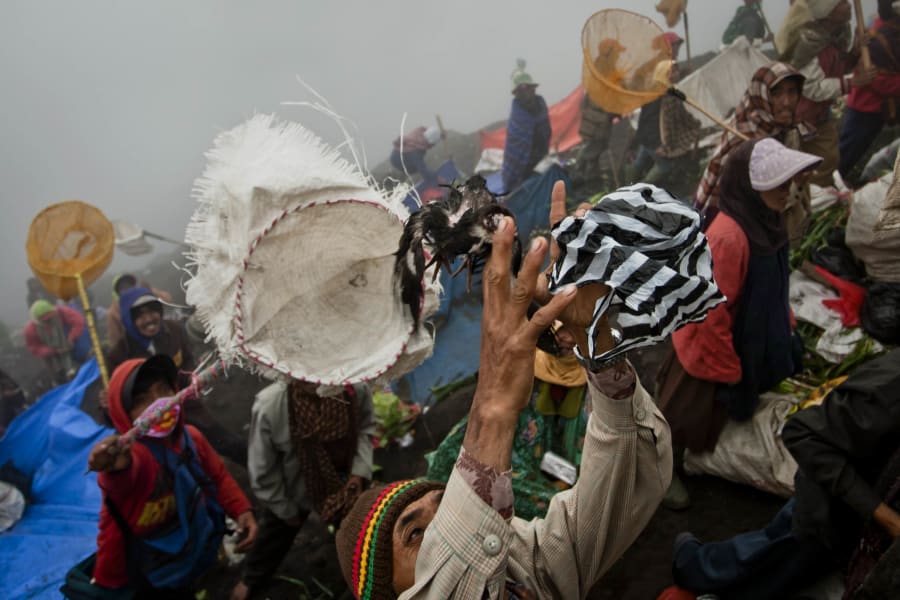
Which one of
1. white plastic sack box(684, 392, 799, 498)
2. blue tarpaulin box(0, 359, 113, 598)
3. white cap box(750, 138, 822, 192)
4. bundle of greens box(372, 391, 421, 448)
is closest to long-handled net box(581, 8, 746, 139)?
white cap box(750, 138, 822, 192)

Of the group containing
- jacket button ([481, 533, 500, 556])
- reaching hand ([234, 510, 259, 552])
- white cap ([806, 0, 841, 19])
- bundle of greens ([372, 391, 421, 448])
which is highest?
white cap ([806, 0, 841, 19])

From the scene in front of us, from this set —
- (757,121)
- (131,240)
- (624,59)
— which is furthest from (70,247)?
(757,121)

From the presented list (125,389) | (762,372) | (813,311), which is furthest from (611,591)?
(125,389)

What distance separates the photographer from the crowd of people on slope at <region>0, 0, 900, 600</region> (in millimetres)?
953

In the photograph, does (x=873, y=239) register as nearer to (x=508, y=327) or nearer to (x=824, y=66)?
(x=824, y=66)

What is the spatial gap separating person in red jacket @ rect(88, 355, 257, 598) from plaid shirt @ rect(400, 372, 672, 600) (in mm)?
2130

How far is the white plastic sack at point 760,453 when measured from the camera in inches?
118

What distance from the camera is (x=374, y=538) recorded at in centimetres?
144

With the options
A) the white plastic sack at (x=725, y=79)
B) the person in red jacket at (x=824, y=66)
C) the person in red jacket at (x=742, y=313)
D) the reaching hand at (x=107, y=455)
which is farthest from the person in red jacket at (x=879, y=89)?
the reaching hand at (x=107, y=455)

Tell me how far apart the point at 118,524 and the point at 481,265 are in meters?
2.68

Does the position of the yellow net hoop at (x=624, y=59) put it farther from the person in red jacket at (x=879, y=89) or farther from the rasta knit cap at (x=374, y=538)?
the rasta knit cap at (x=374, y=538)

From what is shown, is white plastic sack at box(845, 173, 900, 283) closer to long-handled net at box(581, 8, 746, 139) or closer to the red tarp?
long-handled net at box(581, 8, 746, 139)

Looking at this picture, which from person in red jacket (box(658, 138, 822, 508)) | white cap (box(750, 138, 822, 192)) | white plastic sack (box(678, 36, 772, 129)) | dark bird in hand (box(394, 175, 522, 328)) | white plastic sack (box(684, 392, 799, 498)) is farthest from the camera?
white plastic sack (box(678, 36, 772, 129))

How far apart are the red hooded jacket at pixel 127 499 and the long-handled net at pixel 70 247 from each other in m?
2.69
